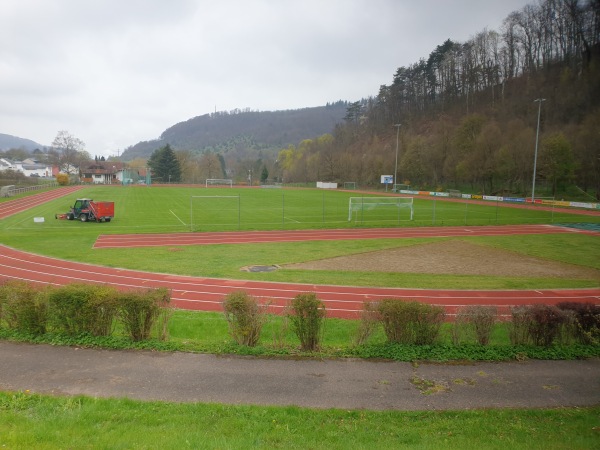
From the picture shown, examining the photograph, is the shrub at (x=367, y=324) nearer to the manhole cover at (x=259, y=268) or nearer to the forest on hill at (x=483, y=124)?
the forest on hill at (x=483, y=124)

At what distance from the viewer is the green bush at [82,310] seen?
32.6 feet

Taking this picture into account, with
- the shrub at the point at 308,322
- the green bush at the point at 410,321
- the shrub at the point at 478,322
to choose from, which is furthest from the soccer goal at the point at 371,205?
the shrub at the point at 308,322

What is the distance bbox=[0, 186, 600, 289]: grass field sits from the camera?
19.0m

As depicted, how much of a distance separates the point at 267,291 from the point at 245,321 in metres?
6.62

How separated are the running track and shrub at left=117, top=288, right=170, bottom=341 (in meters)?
4.24

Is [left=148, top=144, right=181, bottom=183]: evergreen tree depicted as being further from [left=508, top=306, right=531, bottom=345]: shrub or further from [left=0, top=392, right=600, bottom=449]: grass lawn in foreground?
[left=0, top=392, right=600, bottom=449]: grass lawn in foreground

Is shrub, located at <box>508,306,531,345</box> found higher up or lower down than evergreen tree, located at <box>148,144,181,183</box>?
lower down

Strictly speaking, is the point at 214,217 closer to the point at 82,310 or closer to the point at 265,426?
the point at 82,310

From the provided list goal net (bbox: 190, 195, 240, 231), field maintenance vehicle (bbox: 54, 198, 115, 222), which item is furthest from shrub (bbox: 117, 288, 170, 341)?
field maintenance vehicle (bbox: 54, 198, 115, 222)

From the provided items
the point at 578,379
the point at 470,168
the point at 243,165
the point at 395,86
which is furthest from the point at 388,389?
the point at 243,165

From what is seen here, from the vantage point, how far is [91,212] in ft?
122

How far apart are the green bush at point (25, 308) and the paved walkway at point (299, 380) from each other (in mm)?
888

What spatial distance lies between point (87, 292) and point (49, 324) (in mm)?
1429

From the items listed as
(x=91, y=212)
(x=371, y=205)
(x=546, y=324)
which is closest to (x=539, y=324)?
(x=546, y=324)
